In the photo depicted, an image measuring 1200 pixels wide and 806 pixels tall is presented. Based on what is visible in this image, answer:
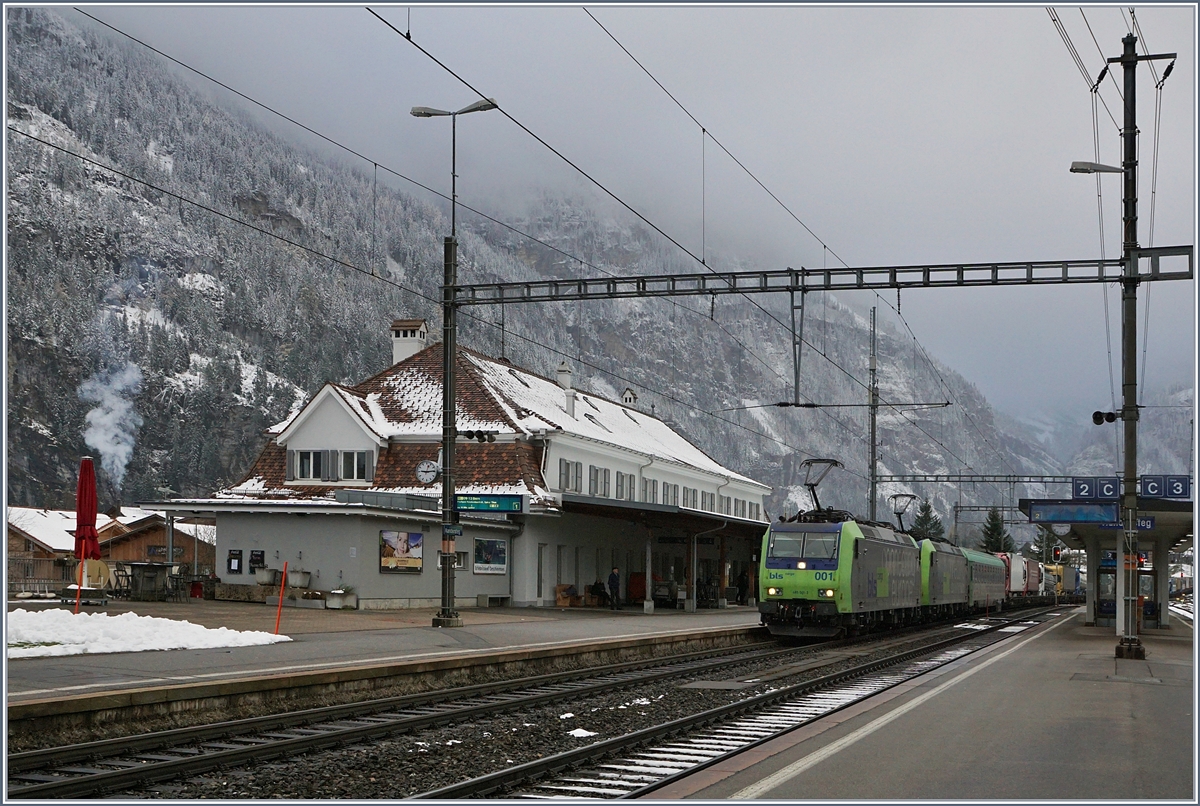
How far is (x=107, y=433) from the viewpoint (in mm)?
140500

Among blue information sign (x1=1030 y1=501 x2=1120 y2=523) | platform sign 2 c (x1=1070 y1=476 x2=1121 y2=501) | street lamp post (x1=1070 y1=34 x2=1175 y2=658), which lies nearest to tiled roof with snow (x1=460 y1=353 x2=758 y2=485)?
blue information sign (x1=1030 y1=501 x2=1120 y2=523)

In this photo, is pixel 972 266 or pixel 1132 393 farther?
pixel 972 266

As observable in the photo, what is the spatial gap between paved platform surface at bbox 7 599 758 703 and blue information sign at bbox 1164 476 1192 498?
1166cm

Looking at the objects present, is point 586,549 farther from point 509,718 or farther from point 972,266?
point 509,718

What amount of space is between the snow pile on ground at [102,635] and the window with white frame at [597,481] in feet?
92.3

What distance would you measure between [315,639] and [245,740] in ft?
30.5

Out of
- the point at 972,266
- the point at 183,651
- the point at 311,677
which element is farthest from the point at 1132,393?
the point at 183,651

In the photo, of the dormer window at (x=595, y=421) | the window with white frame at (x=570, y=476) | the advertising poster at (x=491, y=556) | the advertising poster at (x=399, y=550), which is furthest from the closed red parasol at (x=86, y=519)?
the dormer window at (x=595, y=421)

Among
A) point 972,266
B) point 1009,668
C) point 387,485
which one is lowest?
point 1009,668

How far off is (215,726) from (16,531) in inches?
2298

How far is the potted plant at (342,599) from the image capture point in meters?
34.0

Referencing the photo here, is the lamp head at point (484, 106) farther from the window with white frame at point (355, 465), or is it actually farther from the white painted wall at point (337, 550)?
the window with white frame at point (355, 465)

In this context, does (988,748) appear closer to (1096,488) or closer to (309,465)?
(1096,488)

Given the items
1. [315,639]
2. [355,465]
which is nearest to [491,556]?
[355,465]
